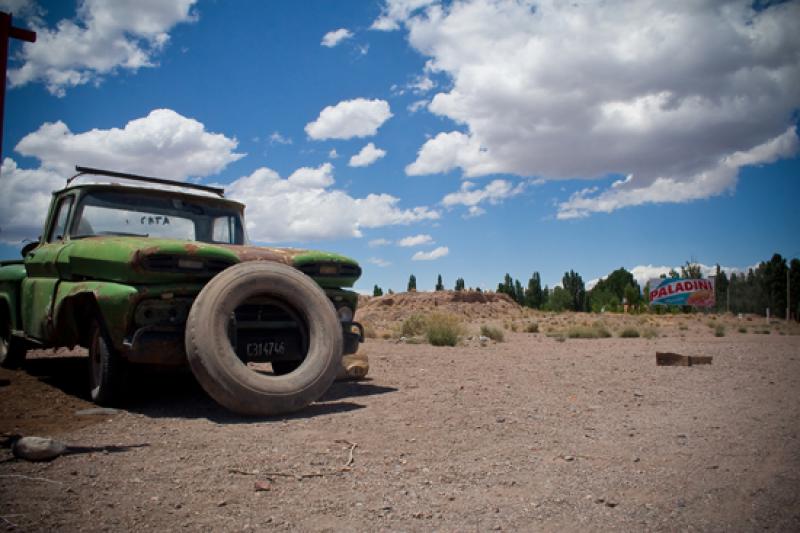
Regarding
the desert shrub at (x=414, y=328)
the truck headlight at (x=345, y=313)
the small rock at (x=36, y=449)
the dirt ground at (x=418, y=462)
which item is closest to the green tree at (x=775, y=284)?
the desert shrub at (x=414, y=328)

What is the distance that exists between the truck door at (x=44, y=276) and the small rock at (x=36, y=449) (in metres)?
2.44

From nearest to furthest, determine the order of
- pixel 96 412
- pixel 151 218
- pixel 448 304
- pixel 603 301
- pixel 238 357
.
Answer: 1. pixel 96 412
2. pixel 238 357
3. pixel 151 218
4. pixel 448 304
5. pixel 603 301

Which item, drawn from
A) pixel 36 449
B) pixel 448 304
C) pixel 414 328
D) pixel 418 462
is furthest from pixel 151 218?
pixel 448 304

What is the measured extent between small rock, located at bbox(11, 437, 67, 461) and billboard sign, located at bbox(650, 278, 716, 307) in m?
65.3

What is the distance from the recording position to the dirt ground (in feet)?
9.21

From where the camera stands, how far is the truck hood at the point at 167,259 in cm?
491

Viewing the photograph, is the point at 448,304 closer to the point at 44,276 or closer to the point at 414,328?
the point at 414,328

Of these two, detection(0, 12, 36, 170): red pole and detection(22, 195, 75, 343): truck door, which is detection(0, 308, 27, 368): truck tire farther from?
detection(0, 12, 36, 170): red pole

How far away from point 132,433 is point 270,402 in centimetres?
104

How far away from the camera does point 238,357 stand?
5098mm

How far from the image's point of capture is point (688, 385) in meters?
7.04

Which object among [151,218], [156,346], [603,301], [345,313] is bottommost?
[156,346]

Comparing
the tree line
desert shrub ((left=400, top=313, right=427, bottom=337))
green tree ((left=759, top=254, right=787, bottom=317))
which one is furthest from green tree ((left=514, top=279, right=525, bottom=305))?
desert shrub ((left=400, top=313, right=427, bottom=337))

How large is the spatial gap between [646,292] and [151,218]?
6850 cm
